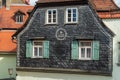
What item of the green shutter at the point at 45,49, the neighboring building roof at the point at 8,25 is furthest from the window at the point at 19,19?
the green shutter at the point at 45,49

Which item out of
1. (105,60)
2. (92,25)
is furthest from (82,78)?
(92,25)

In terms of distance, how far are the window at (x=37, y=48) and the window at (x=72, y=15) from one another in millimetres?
2983

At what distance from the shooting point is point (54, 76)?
28984 mm

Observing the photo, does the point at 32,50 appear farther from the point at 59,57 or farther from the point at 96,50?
the point at 96,50

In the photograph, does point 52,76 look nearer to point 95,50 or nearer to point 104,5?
point 95,50

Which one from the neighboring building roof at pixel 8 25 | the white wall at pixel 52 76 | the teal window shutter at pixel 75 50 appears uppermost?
the neighboring building roof at pixel 8 25

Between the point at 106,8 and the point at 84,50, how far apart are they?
12.2ft

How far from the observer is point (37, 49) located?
2942 centimetres

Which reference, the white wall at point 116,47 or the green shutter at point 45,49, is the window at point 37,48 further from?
the white wall at point 116,47

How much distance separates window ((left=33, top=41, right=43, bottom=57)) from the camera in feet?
96.3

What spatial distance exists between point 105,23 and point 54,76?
5819 millimetres

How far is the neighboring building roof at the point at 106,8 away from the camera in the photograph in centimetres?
2757

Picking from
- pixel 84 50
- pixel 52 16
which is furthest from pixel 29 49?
pixel 84 50

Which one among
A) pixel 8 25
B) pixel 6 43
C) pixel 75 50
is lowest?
pixel 75 50
